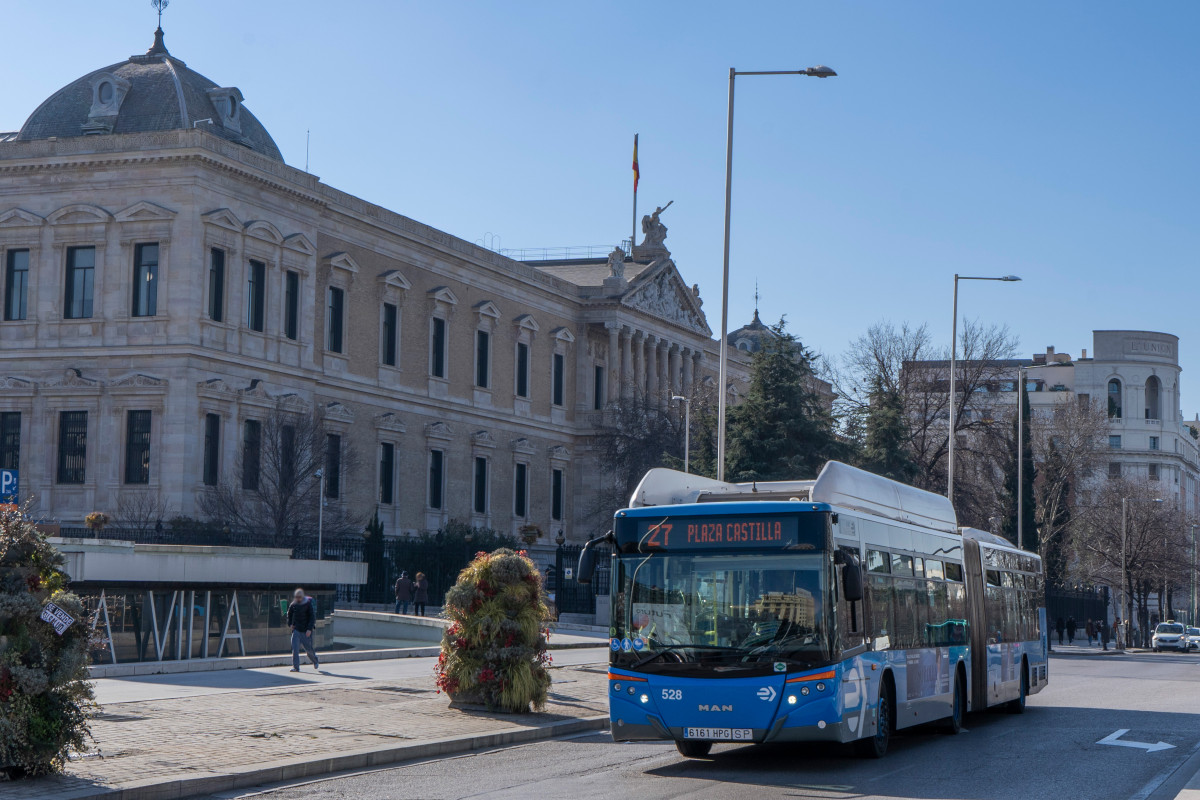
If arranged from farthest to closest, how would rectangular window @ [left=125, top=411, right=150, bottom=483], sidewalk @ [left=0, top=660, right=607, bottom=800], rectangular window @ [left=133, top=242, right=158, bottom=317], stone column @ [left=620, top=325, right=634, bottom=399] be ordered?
stone column @ [left=620, top=325, right=634, bottom=399], rectangular window @ [left=133, top=242, right=158, bottom=317], rectangular window @ [left=125, top=411, right=150, bottom=483], sidewalk @ [left=0, top=660, right=607, bottom=800]

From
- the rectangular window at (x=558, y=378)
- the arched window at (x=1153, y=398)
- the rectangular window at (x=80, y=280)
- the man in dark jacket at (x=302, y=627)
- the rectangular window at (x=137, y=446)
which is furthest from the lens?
the arched window at (x=1153, y=398)

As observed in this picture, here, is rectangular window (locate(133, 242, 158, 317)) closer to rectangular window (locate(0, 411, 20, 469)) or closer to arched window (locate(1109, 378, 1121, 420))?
rectangular window (locate(0, 411, 20, 469))

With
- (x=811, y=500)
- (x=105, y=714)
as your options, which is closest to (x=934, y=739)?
(x=811, y=500)

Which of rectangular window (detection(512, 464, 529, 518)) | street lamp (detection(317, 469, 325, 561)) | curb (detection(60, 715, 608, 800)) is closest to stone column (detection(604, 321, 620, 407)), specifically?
rectangular window (detection(512, 464, 529, 518))

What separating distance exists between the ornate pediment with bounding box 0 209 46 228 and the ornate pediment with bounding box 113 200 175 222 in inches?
123

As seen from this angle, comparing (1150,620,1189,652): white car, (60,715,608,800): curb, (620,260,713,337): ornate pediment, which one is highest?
(620,260,713,337): ornate pediment

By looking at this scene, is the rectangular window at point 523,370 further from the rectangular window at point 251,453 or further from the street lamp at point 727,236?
the street lamp at point 727,236

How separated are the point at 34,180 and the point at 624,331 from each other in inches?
1383

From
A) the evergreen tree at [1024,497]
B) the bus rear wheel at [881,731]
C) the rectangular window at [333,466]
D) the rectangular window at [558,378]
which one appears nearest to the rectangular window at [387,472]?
the rectangular window at [333,466]

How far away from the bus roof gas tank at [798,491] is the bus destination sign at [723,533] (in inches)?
20.4

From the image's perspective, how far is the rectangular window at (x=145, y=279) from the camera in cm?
4966

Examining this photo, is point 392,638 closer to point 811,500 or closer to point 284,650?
point 284,650

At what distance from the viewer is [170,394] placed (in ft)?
160

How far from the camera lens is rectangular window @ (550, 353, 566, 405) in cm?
7575
